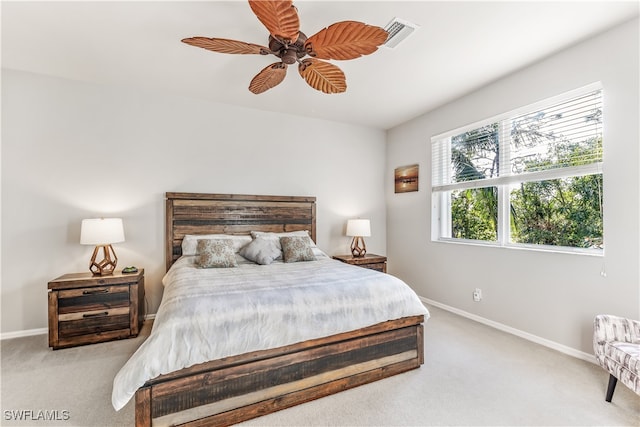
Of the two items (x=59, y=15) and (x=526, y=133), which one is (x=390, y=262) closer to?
(x=526, y=133)

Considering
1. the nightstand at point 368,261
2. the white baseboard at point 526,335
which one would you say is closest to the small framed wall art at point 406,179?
the nightstand at point 368,261

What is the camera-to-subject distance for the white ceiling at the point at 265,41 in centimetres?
210

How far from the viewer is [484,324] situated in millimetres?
3305

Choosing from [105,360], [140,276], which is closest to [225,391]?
[105,360]

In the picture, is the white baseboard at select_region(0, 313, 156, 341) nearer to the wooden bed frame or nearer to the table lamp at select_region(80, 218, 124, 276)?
the table lamp at select_region(80, 218, 124, 276)

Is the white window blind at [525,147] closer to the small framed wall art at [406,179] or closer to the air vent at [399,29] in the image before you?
the small framed wall art at [406,179]

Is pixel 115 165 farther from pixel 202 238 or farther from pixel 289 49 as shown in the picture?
pixel 289 49

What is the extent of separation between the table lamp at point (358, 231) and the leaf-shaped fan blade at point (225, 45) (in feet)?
9.19

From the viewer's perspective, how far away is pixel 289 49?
201cm

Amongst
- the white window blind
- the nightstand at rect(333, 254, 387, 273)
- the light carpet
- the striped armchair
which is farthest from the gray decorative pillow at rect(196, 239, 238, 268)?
the striped armchair

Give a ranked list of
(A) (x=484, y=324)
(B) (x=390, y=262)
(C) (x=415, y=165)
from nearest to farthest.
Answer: (A) (x=484, y=324)
(C) (x=415, y=165)
(B) (x=390, y=262)

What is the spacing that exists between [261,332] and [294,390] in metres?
0.49

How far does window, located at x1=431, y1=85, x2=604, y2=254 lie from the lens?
254cm

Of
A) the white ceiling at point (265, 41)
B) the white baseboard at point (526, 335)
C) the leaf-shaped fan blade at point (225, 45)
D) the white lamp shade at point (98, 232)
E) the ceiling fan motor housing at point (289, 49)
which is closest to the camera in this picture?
the leaf-shaped fan blade at point (225, 45)
